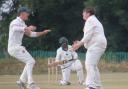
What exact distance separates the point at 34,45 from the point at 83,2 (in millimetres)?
5425

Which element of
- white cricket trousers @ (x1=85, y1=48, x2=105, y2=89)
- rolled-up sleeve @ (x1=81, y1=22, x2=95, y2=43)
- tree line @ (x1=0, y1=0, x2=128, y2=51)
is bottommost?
white cricket trousers @ (x1=85, y1=48, x2=105, y2=89)

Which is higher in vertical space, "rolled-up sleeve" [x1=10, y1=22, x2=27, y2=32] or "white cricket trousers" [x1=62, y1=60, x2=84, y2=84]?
"rolled-up sleeve" [x1=10, y1=22, x2=27, y2=32]

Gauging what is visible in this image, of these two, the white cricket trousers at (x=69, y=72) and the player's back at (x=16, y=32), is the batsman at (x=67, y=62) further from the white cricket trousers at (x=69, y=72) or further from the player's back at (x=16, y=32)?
the player's back at (x=16, y=32)

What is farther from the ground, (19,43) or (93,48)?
(19,43)

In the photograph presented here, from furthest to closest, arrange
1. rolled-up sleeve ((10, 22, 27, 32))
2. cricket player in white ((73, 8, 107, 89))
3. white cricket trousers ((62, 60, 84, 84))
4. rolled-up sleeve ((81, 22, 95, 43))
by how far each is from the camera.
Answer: white cricket trousers ((62, 60, 84, 84)), rolled-up sleeve ((10, 22, 27, 32)), cricket player in white ((73, 8, 107, 89)), rolled-up sleeve ((81, 22, 95, 43))

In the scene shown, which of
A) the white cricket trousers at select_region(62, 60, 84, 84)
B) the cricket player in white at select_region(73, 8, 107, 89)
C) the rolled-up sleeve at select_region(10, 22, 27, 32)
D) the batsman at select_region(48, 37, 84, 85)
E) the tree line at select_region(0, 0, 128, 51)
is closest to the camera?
the cricket player in white at select_region(73, 8, 107, 89)

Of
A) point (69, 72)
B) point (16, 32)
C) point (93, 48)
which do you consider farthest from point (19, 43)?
point (69, 72)

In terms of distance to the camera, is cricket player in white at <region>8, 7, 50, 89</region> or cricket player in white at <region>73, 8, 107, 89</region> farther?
cricket player in white at <region>8, 7, 50, 89</region>

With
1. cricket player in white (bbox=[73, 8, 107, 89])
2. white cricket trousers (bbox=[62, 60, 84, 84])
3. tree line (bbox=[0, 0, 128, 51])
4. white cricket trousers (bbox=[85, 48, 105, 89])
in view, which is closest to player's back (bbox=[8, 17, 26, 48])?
cricket player in white (bbox=[73, 8, 107, 89])

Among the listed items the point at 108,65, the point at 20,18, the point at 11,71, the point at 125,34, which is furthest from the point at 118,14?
the point at 20,18

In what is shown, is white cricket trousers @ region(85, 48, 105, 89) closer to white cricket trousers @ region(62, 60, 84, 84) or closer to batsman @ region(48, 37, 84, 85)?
white cricket trousers @ region(62, 60, 84, 84)

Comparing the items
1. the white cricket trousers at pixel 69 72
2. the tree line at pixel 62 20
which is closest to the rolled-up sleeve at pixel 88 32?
the white cricket trousers at pixel 69 72

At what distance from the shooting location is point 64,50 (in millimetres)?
22078

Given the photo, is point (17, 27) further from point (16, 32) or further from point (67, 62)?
point (67, 62)
